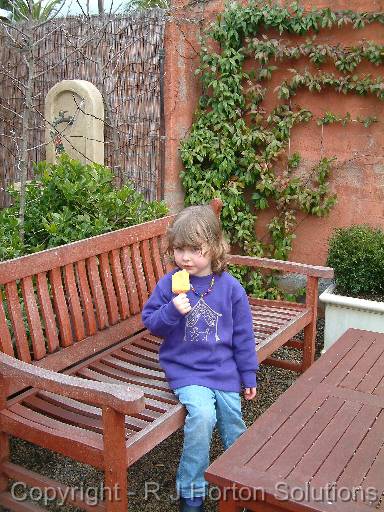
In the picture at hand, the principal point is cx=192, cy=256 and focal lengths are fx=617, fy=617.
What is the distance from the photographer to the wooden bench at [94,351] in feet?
7.19

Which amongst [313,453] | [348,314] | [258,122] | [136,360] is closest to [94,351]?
[136,360]

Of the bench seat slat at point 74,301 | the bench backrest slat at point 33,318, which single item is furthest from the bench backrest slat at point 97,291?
the bench backrest slat at point 33,318

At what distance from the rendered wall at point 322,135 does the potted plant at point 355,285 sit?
20.6 inches

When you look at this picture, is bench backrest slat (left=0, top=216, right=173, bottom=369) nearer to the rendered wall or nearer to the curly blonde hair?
the curly blonde hair

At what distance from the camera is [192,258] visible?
2.60 meters

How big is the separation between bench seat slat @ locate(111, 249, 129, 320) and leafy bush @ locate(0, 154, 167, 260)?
271 millimetres

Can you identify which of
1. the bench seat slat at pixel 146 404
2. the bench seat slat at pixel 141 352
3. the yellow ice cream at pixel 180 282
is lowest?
the bench seat slat at pixel 146 404

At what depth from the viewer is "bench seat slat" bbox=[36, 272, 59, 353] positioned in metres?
2.81

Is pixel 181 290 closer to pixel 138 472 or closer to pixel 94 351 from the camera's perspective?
pixel 94 351

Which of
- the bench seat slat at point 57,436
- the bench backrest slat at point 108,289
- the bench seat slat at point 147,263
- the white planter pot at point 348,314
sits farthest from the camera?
the white planter pot at point 348,314

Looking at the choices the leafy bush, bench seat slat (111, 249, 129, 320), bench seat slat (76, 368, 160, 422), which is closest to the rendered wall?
the leafy bush

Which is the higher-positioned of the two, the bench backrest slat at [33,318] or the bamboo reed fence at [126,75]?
the bamboo reed fence at [126,75]

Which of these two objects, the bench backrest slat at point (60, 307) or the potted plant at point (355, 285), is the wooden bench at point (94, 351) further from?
the potted plant at point (355, 285)

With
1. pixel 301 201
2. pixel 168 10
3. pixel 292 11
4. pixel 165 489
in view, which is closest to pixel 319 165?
pixel 301 201
